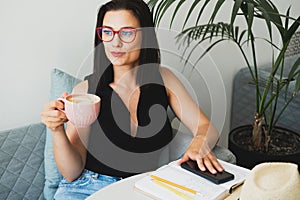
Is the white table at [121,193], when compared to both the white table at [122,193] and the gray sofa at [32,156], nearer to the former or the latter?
the white table at [122,193]

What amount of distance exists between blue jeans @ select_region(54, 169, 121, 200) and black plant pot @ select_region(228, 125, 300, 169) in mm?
732

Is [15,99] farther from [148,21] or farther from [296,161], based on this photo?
[296,161]

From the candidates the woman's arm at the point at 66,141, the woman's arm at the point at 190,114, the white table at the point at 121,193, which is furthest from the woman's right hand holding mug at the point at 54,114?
the woman's arm at the point at 190,114

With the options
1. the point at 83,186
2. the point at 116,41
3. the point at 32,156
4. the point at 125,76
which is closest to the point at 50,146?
the point at 32,156

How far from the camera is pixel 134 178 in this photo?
4.29 ft

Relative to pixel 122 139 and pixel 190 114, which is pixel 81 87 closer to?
pixel 122 139

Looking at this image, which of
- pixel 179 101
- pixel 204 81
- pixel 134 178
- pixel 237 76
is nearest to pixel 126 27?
pixel 179 101

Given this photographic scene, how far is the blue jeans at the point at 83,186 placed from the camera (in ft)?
4.88

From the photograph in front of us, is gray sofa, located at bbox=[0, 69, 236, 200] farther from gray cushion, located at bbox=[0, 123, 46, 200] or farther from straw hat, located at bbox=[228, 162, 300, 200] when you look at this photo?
straw hat, located at bbox=[228, 162, 300, 200]

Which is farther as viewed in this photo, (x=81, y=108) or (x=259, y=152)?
(x=259, y=152)

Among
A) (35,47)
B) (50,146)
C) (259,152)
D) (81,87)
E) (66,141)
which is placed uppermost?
(35,47)

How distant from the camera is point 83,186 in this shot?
4.92 feet

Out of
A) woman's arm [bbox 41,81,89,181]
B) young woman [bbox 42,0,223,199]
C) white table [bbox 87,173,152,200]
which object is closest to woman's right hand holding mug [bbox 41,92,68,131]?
woman's arm [bbox 41,81,89,181]

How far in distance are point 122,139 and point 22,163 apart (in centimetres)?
38
